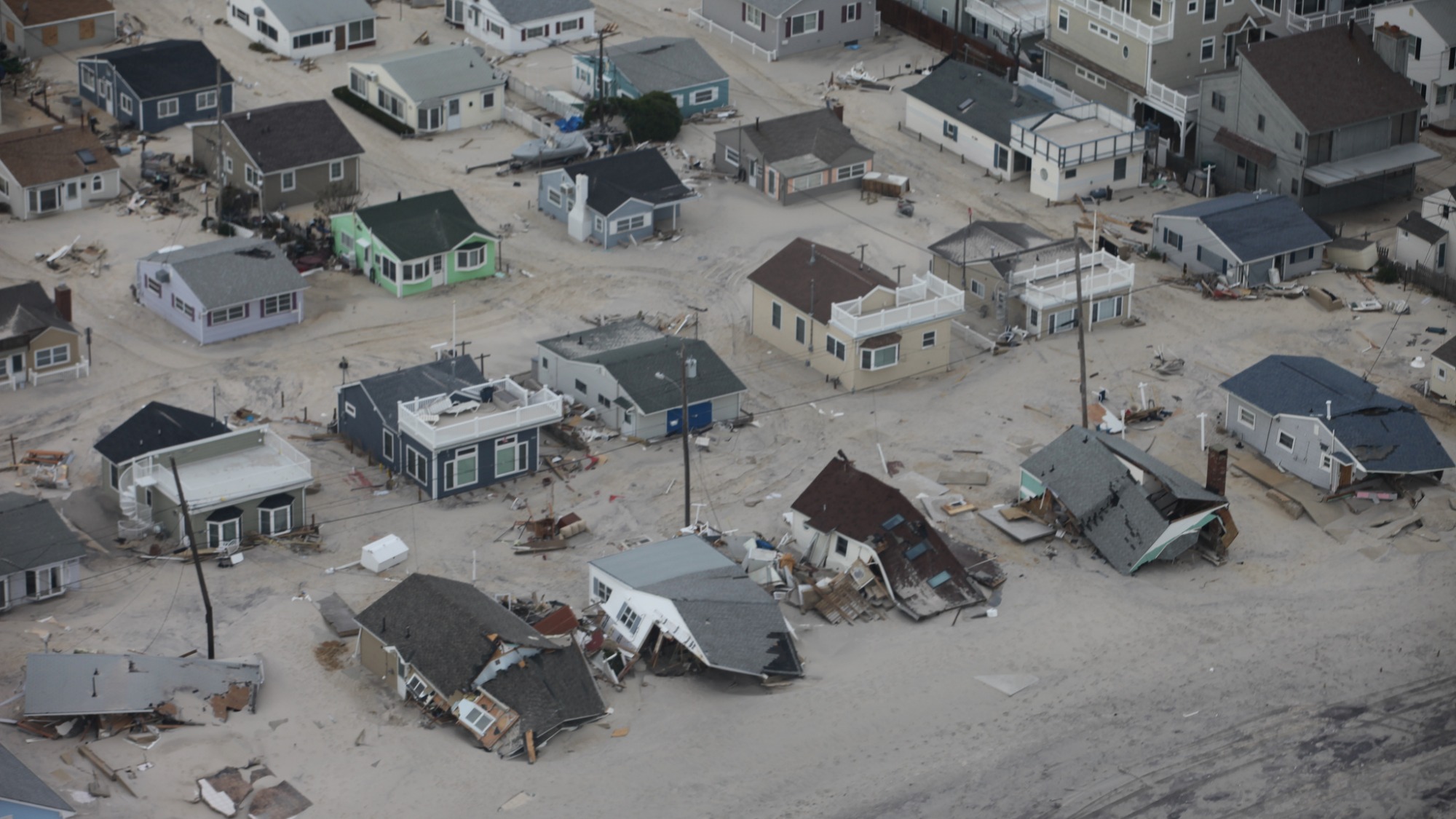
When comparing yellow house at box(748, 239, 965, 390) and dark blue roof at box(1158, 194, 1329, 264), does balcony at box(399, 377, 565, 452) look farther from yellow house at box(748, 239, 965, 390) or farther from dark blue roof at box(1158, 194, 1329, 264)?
dark blue roof at box(1158, 194, 1329, 264)

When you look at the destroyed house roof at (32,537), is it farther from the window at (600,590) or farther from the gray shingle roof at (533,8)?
the gray shingle roof at (533,8)

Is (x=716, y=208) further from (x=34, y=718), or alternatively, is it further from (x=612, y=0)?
(x=34, y=718)

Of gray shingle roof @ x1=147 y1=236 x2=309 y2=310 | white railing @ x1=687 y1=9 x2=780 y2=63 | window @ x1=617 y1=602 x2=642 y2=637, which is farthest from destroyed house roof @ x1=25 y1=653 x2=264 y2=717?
white railing @ x1=687 y1=9 x2=780 y2=63

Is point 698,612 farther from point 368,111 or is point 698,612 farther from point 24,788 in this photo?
point 368,111

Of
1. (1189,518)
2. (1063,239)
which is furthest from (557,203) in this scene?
(1189,518)

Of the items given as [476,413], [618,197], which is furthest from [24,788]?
[618,197]

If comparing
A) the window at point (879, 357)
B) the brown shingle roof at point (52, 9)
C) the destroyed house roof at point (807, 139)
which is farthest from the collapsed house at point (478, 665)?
the brown shingle roof at point (52, 9)

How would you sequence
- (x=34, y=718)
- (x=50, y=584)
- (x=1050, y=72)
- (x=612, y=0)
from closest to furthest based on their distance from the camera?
1. (x=34, y=718)
2. (x=50, y=584)
3. (x=1050, y=72)
4. (x=612, y=0)
